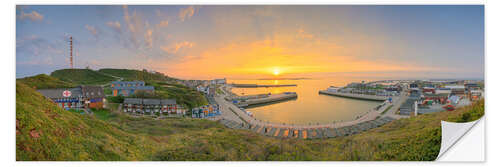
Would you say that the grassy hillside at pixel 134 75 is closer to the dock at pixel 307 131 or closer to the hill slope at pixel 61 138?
the hill slope at pixel 61 138

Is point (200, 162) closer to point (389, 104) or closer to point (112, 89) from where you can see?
point (112, 89)

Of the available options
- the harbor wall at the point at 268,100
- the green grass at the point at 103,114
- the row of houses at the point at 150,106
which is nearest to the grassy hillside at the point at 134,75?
the row of houses at the point at 150,106

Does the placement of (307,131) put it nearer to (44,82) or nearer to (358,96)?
(44,82)

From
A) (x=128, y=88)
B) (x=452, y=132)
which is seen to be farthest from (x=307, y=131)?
(x=128, y=88)

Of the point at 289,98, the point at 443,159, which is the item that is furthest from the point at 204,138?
the point at 289,98

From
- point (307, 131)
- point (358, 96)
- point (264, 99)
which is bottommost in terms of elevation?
point (307, 131)

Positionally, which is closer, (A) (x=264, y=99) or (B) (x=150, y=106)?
(B) (x=150, y=106)

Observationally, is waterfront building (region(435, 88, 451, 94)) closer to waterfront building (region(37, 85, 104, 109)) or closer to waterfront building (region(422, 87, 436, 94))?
waterfront building (region(422, 87, 436, 94))

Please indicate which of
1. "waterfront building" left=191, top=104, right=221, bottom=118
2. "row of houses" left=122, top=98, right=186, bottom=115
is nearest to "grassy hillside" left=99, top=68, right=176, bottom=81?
"row of houses" left=122, top=98, right=186, bottom=115
